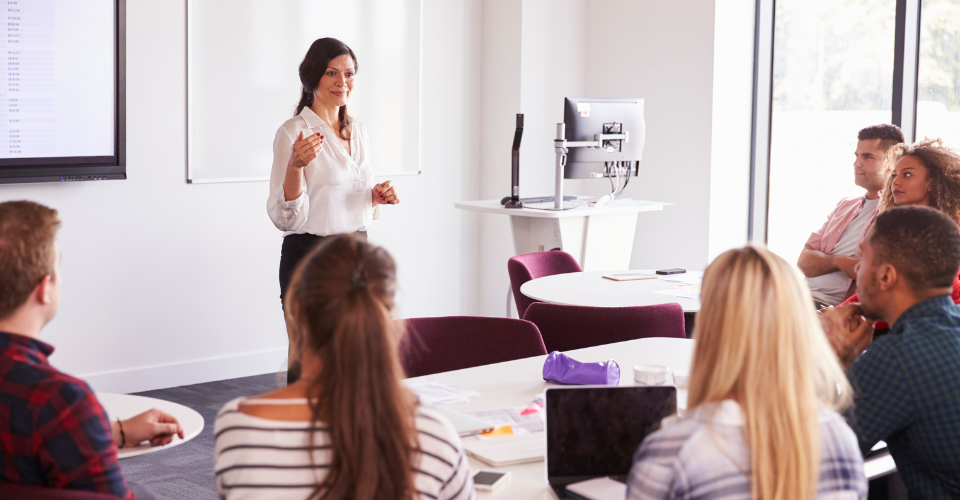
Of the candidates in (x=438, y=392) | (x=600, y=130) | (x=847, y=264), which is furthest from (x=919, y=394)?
(x=600, y=130)

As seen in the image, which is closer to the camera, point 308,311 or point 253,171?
point 308,311

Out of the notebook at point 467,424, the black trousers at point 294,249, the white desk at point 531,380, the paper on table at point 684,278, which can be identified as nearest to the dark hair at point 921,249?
the white desk at point 531,380

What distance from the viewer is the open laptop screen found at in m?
1.60

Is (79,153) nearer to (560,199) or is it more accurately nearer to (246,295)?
(246,295)

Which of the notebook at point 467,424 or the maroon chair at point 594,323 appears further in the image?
the maroon chair at point 594,323

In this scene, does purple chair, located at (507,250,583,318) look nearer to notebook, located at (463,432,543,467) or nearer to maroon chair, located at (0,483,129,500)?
notebook, located at (463,432,543,467)

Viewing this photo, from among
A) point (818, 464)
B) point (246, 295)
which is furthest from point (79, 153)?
point (818, 464)

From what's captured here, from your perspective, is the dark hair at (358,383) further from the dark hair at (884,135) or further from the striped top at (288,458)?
the dark hair at (884,135)

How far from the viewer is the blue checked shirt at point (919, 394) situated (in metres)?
1.65

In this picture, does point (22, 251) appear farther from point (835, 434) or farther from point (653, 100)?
point (653, 100)

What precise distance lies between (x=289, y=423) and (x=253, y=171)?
12.8 feet

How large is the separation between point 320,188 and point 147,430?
6.13 ft

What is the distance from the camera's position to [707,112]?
5.68 metres

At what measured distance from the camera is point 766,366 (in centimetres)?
125
